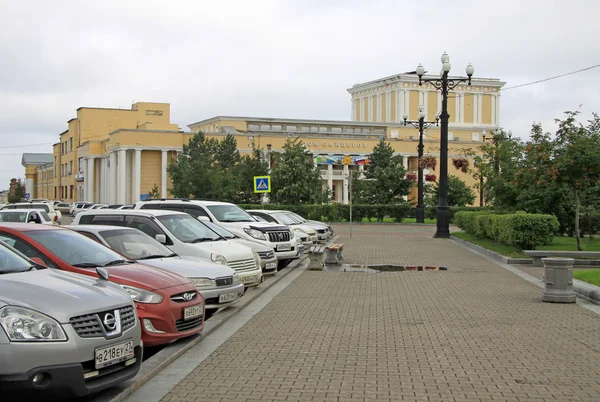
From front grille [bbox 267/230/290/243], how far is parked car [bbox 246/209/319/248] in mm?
3910

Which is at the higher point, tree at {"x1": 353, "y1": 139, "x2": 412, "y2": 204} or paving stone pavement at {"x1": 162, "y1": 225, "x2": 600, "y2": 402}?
tree at {"x1": 353, "y1": 139, "x2": 412, "y2": 204}

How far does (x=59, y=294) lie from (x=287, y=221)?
21.9 metres

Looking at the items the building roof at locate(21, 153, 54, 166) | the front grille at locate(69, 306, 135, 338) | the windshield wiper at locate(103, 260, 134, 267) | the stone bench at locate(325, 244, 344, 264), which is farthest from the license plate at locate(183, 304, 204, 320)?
the building roof at locate(21, 153, 54, 166)

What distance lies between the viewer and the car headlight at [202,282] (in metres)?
10.1

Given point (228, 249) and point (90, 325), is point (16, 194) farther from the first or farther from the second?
point (90, 325)

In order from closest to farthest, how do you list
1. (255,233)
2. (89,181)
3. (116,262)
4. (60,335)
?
1. (60,335)
2. (116,262)
3. (255,233)
4. (89,181)

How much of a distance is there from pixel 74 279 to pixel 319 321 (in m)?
4.79

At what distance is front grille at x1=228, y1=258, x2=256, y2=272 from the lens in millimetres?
12750

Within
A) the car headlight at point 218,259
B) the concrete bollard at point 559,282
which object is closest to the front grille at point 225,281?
the car headlight at point 218,259

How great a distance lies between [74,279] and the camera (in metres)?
6.52

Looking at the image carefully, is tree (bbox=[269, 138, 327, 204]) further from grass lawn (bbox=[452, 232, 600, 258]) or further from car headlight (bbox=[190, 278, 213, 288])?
car headlight (bbox=[190, 278, 213, 288])

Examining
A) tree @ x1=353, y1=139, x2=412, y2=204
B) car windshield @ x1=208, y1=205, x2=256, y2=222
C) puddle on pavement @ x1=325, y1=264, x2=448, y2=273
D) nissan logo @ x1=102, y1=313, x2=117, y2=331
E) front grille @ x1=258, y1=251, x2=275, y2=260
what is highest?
tree @ x1=353, y1=139, x2=412, y2=204

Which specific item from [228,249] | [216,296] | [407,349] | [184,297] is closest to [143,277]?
[184,297]

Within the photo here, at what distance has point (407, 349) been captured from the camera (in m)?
8.48
